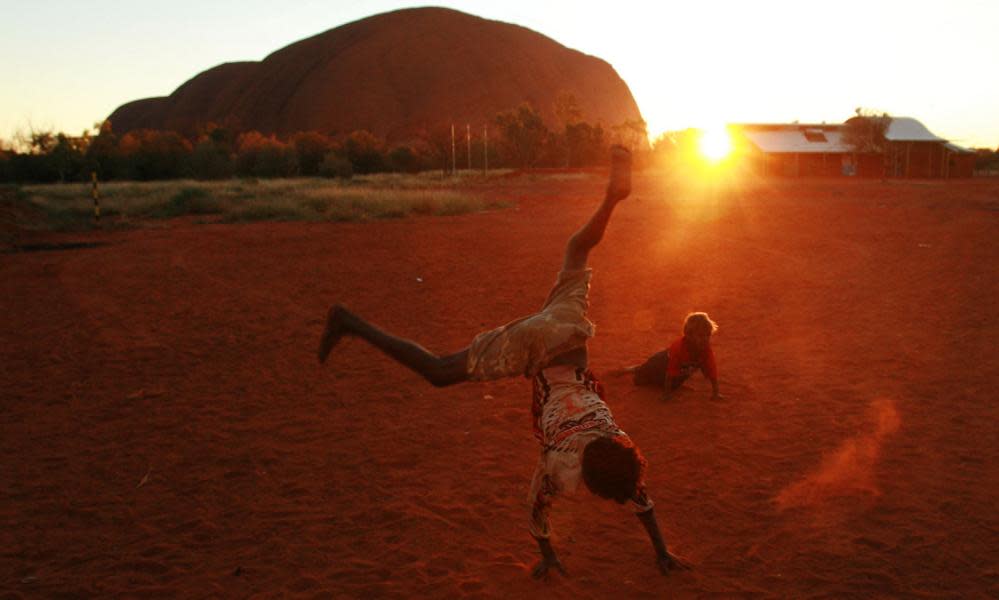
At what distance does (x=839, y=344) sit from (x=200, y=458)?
6693 mm

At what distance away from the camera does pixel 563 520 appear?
15.3 feet

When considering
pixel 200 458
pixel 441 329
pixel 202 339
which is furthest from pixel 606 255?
pixel 200 458

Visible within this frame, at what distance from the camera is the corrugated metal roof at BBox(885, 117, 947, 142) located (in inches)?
2069

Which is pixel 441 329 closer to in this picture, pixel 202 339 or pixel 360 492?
pixel 202 339

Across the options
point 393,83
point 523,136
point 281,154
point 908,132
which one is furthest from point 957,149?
point 393,83

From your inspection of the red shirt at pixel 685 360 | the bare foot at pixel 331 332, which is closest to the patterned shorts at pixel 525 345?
the bare foot at pixel 331 332

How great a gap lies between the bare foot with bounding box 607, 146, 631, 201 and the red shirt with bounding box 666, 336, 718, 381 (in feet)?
9.19

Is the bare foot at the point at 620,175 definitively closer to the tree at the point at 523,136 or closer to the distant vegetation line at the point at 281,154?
the distant vegetation line at the point at 281,154

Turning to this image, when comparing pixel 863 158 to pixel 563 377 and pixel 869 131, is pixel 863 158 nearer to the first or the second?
pixel 869 131

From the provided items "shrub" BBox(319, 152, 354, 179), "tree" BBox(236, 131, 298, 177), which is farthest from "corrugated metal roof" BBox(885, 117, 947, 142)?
"tree" BBox(236, 131, 298, 177)

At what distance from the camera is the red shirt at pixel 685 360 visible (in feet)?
21.1

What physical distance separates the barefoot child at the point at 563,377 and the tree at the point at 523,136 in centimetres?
6258

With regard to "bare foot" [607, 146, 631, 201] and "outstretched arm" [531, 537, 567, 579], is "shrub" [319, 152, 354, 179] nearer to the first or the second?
"bare foot" [607, 146, 631, 201]

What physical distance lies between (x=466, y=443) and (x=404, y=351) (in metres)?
2.49
